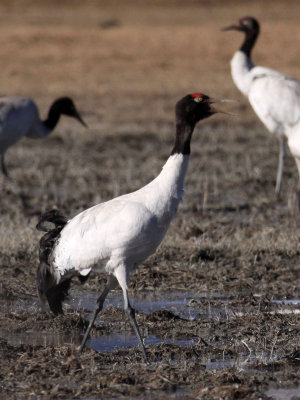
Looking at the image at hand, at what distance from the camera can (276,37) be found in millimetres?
30500

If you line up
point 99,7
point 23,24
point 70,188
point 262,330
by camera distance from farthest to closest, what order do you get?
point 99,7, point 23,24, point 70,188, point 262,330

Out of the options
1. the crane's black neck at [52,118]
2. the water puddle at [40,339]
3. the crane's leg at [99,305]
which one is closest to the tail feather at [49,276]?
the water puddle at [40,339]

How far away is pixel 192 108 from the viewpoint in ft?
17.9

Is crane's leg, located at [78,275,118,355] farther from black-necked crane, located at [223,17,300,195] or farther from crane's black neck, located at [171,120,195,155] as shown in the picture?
black-necked crane, located at [223,17,300,195]

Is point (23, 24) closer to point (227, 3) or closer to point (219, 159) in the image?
point (227, 3)

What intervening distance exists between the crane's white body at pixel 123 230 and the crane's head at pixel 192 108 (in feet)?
0.92

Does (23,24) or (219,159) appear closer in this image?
(219,159)

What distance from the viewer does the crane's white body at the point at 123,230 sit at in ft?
16.5

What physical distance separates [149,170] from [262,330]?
21.2 feet

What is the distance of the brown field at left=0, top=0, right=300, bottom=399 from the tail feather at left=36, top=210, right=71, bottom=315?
0.21 metres

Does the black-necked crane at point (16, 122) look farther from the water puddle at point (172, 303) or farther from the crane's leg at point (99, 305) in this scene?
the crane's leg at point (99, 305)

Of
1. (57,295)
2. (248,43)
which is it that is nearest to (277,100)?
(248,43)

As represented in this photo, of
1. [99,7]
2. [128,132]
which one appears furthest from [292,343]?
[99,7]

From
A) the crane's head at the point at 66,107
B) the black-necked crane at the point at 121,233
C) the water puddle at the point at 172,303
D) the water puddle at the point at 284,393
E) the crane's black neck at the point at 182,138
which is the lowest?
the water puddle at the point at 172,303
